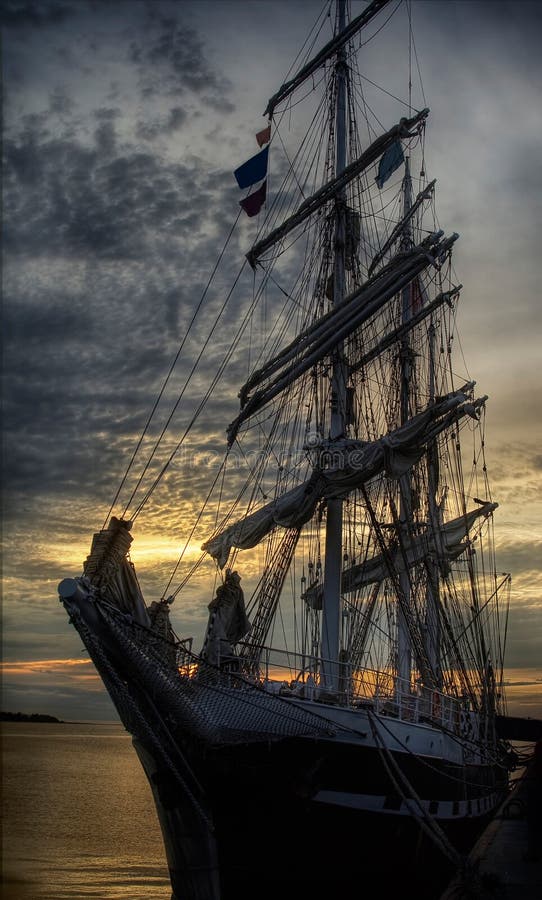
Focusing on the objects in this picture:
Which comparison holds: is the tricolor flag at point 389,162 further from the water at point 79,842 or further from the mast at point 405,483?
the water at point 79,842

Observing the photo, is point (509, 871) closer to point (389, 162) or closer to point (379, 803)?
point (379, 803)

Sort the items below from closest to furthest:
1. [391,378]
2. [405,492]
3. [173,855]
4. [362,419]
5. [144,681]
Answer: [144,681] → [173,855] → [362,419] → [405,492] → [391,378]

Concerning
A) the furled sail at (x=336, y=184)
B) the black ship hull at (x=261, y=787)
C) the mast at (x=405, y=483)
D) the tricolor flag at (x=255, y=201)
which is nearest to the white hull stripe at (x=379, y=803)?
the black ship hull at (x=261, y=787)

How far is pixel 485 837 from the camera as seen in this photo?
22.8m

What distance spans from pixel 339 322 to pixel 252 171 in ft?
15.7

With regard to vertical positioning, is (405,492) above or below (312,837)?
above

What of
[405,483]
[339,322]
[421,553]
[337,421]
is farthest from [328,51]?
[421,553]

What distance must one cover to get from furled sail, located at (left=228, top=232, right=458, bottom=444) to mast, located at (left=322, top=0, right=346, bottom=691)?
854 millimetres

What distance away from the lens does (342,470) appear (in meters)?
23.5

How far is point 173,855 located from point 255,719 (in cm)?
363

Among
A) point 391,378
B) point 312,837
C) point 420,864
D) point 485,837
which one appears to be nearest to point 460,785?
point 485,837

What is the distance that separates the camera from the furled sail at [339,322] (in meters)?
24.9

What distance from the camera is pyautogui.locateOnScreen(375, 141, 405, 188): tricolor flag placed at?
29000mm

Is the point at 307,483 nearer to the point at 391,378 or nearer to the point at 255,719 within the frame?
the point at 255,719
